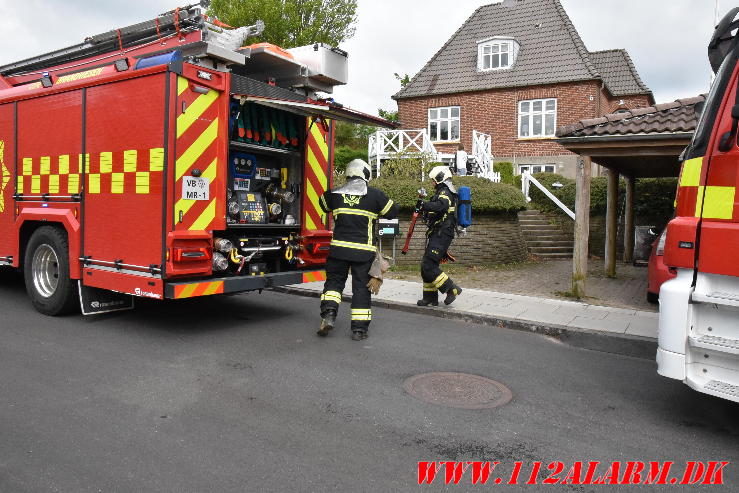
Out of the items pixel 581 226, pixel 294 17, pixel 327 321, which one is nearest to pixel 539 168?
pixel 294 17

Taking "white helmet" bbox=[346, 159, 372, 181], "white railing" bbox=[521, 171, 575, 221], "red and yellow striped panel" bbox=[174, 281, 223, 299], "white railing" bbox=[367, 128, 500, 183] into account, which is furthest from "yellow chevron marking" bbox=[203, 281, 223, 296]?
"white railing" bbox=[367, 128, 500, 183]

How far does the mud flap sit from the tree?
52.5 feet

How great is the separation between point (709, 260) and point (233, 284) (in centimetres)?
418

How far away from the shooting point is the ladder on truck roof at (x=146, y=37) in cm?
589

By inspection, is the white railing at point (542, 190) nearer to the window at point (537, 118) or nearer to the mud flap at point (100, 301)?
the window at point (537, 118)

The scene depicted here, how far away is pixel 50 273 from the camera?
6707 mm

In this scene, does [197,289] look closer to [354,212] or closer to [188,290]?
[188,290]

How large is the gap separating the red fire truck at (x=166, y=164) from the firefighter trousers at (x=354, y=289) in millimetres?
659

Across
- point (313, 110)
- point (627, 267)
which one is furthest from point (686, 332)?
point (627, 267)

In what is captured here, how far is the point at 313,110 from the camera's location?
20.5 ft

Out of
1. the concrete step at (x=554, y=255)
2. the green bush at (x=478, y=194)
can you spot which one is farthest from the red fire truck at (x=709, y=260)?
the concrete step at (x=554, y=255)

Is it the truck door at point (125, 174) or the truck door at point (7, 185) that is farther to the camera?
the truck door at point (7, 185)

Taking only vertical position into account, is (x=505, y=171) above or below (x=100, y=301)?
above

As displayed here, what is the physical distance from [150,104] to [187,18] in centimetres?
106
